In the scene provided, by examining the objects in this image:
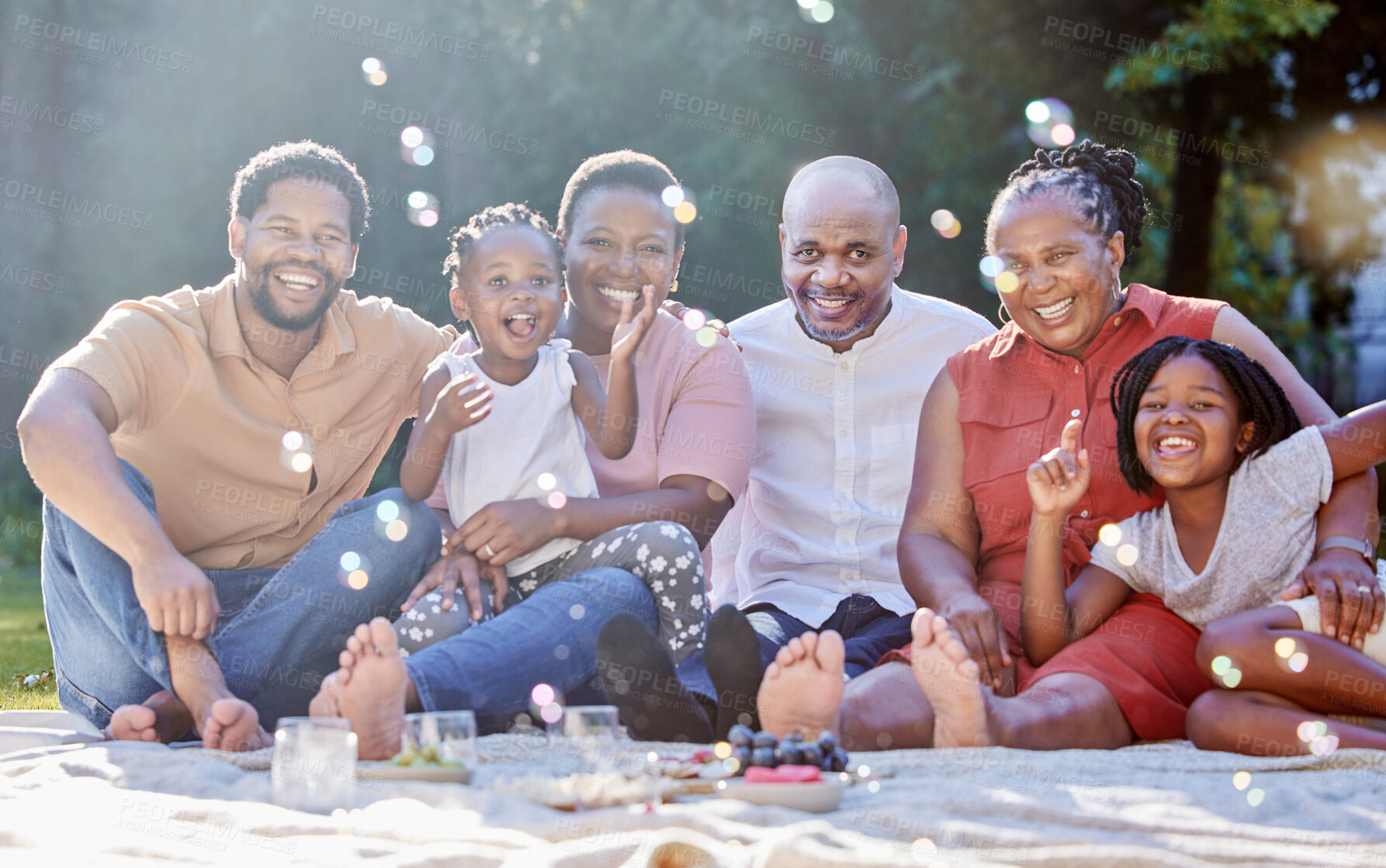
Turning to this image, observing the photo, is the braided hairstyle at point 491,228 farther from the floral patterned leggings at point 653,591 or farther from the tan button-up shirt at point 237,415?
the floral patterned leggings at point 653,591

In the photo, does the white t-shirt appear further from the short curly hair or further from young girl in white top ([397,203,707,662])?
the short curly hair

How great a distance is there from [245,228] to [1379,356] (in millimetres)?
14601

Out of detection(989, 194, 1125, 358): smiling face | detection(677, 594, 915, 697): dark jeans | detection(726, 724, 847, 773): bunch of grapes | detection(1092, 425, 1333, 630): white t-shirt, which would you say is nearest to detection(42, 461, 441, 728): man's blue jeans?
detection(677, 594, 915, 697): dark jeans

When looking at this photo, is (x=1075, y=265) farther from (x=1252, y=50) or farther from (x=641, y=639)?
(x=1252, y=50)

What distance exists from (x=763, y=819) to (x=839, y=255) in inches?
91.6

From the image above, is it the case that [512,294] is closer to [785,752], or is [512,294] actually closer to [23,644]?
[785,752]

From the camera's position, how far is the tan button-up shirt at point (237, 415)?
11.8 ft

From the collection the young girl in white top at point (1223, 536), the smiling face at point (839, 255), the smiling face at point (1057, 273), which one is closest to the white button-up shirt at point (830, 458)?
the smiling face at point (839, 255)

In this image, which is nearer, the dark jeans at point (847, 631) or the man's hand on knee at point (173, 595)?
the man's hand on knee at point (173, 595)

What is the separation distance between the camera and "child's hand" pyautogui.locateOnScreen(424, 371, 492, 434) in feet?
11.2

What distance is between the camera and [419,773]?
252 cm

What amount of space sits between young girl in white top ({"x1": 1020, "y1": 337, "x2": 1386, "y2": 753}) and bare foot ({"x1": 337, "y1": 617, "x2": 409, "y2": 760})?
5.18ft

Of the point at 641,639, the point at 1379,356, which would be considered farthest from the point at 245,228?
the point at 1379,356

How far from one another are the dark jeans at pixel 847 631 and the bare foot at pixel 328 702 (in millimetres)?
870
